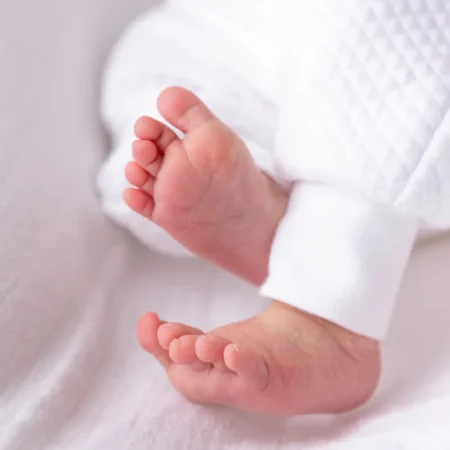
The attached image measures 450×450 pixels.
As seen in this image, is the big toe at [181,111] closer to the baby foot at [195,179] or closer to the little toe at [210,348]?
the baby foot at [195,179]

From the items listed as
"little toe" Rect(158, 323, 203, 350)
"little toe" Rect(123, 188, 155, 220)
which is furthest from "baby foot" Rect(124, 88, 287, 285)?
"little toe" Rect(158, 323, 203, 350)

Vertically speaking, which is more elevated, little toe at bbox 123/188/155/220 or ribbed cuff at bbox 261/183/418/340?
little toe at bbox 123/188/155/220

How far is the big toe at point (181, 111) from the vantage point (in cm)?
62

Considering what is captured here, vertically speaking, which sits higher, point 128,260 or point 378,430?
point 128,260

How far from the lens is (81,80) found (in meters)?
0.84

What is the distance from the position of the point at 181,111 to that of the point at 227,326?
188 mm

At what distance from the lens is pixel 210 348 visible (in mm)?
543

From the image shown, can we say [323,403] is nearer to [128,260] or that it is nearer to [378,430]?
[378,430]

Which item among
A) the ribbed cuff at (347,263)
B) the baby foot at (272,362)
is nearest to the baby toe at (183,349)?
the baby foot at (272,362)

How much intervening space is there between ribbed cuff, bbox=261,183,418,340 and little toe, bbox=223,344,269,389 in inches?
3.2

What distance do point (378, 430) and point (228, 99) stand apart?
1.17ft

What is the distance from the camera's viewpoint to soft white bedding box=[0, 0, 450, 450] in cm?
58

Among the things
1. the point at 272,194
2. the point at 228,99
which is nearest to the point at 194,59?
the point at 228,99

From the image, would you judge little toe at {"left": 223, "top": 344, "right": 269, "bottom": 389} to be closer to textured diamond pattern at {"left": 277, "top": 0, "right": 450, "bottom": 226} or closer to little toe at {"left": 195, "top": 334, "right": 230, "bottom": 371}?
little toe at {"left": 195, "top": 334, "right": 230, "bottom": 371}
